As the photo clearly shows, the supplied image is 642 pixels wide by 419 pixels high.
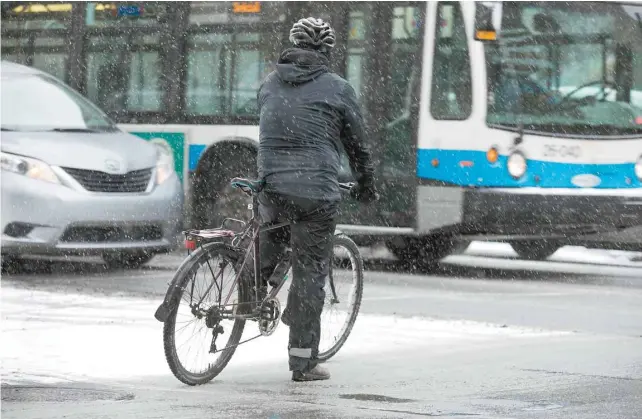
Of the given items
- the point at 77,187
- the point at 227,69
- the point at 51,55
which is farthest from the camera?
the point at 51,55

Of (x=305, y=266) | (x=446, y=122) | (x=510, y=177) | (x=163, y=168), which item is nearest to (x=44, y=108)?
(x=163, y=168)

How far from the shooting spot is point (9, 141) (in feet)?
45.2

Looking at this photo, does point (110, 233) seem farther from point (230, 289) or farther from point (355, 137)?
point (355, 137)

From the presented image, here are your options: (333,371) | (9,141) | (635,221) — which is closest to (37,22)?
(9,141)

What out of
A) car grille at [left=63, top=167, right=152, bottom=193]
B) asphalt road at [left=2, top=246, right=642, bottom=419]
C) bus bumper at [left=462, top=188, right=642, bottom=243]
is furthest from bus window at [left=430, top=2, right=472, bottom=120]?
car grille at [left=63, top=167, right=152, bottom=193]

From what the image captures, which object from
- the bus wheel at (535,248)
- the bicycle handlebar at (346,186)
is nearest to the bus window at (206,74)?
the bus wheel at (535,248)

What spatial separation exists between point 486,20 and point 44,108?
416cm

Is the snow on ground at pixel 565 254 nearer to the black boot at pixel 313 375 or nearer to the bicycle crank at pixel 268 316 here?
the bicycle crank at pixel 268 316

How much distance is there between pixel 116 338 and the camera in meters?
9.67

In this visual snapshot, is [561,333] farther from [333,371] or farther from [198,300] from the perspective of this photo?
[198,300]

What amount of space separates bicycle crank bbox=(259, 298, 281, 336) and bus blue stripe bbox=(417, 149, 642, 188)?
6.67m

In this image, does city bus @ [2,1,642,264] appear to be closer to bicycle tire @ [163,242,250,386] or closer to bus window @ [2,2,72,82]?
bus window @ [2,2,72,82]

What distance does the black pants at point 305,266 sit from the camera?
8180mm

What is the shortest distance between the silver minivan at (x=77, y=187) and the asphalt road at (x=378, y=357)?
34 cm
